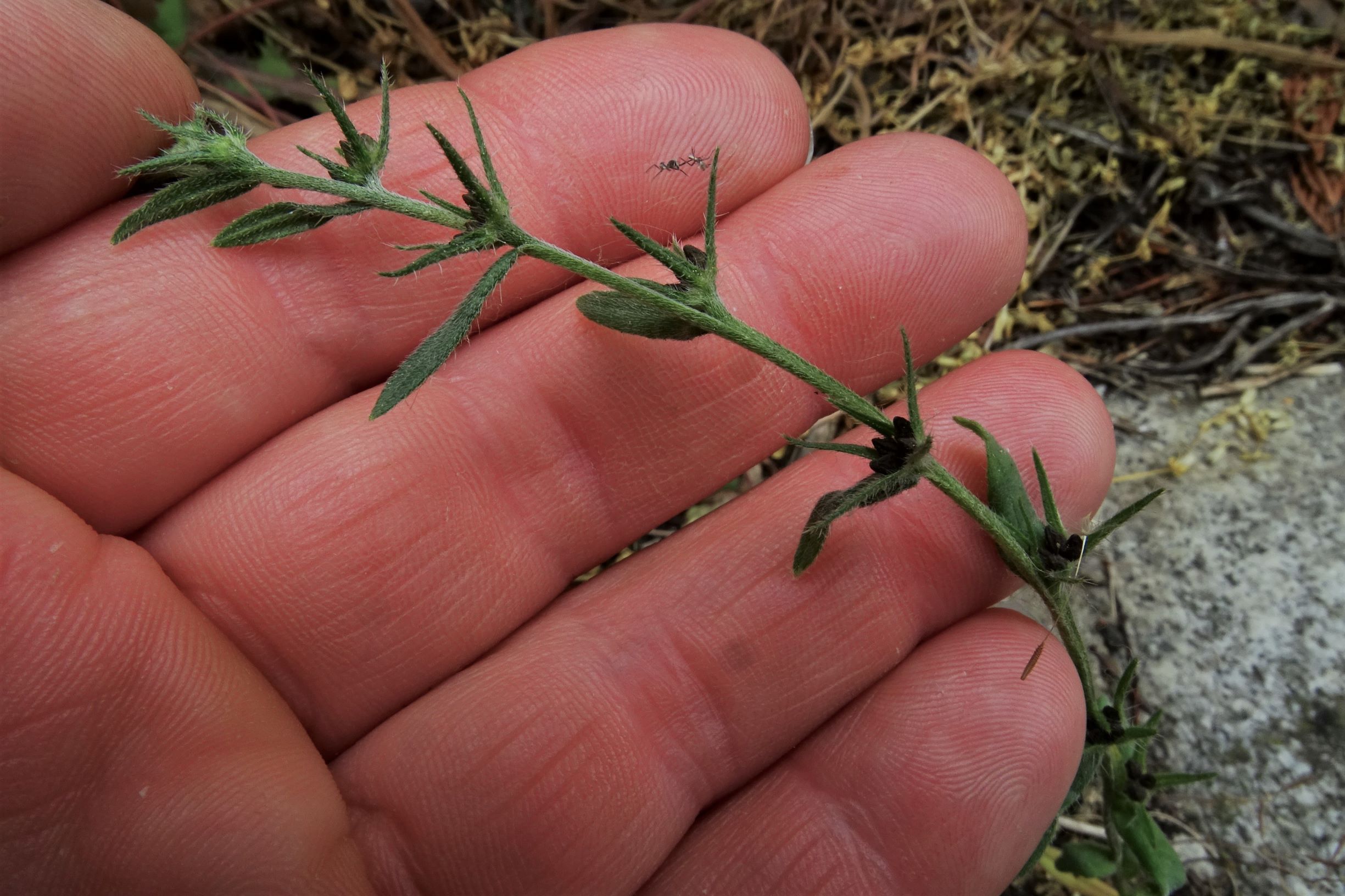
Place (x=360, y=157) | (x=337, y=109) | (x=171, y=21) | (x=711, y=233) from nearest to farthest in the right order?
(x=337, y=109)
(x=711, y=233)
(x=360, y=157)
(x=171, y=21)

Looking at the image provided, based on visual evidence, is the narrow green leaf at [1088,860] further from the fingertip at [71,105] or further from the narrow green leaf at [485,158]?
the fingertip at [71,105]

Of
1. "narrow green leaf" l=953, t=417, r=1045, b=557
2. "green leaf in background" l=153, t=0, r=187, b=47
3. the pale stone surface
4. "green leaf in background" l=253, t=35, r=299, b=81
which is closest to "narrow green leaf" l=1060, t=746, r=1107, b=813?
the pale stone surface

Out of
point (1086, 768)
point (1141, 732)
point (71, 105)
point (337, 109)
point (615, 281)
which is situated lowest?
point (1086, 768)

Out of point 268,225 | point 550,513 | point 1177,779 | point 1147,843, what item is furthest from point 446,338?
point 1147,843

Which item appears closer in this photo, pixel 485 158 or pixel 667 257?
pixel 485 158

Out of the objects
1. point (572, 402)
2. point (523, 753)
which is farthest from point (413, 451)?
A: point (523, 753)

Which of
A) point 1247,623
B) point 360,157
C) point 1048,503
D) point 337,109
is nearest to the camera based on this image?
point 337,109

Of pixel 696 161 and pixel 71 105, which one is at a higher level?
pixel 71 105

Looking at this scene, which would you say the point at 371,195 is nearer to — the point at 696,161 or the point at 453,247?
the point at 453,247
